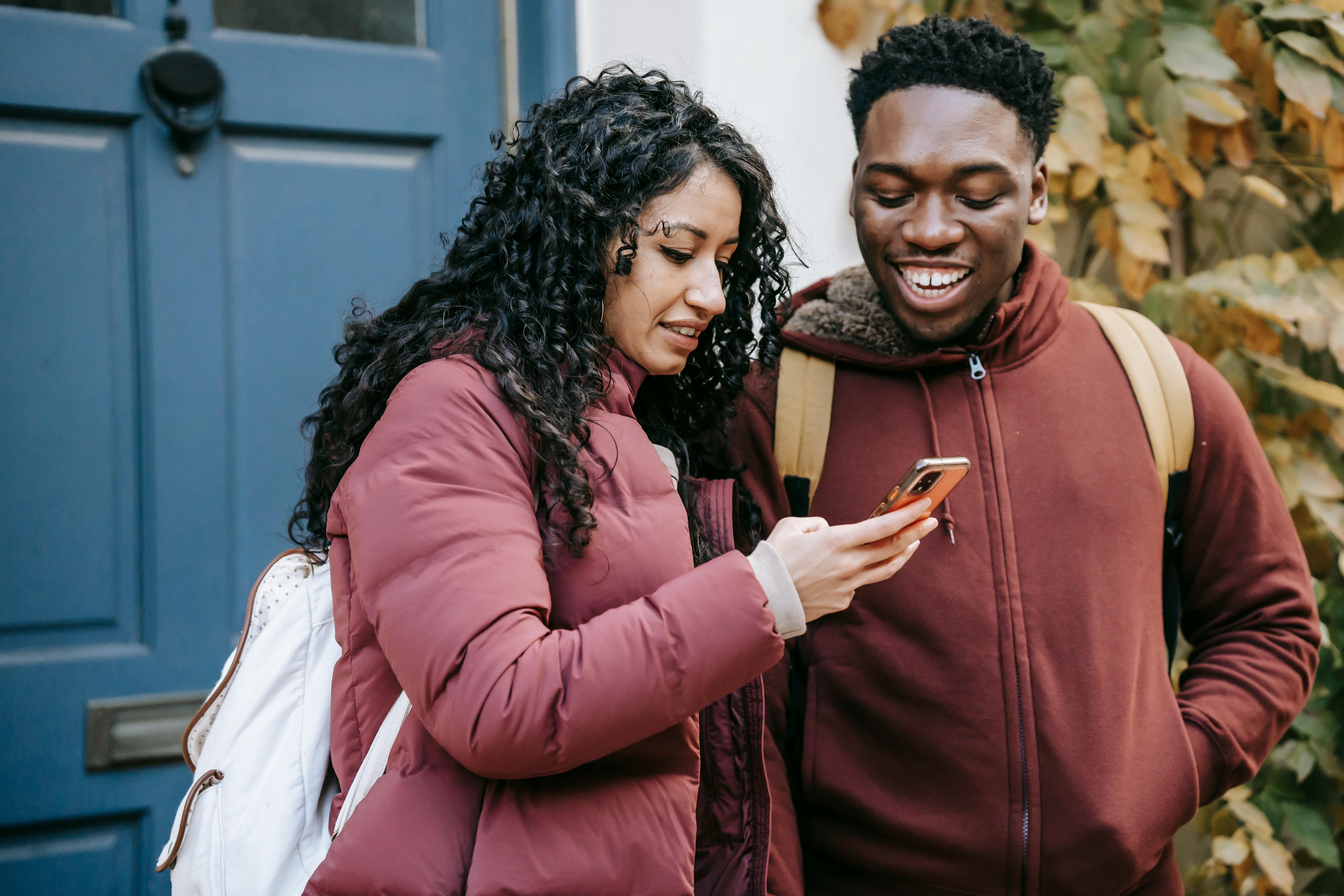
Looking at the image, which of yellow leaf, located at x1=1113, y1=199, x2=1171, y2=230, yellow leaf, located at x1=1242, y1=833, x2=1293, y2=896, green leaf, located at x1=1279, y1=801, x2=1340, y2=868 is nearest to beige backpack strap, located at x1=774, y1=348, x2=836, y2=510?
yellow leaf, located at x1=1113, y1=199, x2=1171, y2=230

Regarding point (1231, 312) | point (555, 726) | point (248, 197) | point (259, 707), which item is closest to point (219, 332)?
point (248, 197)

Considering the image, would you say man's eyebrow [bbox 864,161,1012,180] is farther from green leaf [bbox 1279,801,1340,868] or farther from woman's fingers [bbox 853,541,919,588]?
green leaf [bbox 1279,801,1340,868]

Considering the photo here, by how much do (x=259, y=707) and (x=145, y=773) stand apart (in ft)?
2.63

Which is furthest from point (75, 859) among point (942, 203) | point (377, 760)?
point (942, 203)

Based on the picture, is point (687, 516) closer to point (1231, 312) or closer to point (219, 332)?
point (219, 332)

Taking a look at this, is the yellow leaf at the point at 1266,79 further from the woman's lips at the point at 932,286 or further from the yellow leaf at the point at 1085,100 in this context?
the woman's lips at the point at 932,286

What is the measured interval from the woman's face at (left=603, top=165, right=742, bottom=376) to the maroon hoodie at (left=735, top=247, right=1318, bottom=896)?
0.35m

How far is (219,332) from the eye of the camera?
1922 mm

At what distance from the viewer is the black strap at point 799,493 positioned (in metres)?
1.58

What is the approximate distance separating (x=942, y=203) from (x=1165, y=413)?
477mm

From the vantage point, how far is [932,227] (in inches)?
60.1

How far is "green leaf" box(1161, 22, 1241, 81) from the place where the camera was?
2.10 m

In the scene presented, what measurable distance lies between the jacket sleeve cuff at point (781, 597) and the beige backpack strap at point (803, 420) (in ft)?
1.59

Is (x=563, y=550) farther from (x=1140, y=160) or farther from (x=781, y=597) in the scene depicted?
(x=1140, y=160)
